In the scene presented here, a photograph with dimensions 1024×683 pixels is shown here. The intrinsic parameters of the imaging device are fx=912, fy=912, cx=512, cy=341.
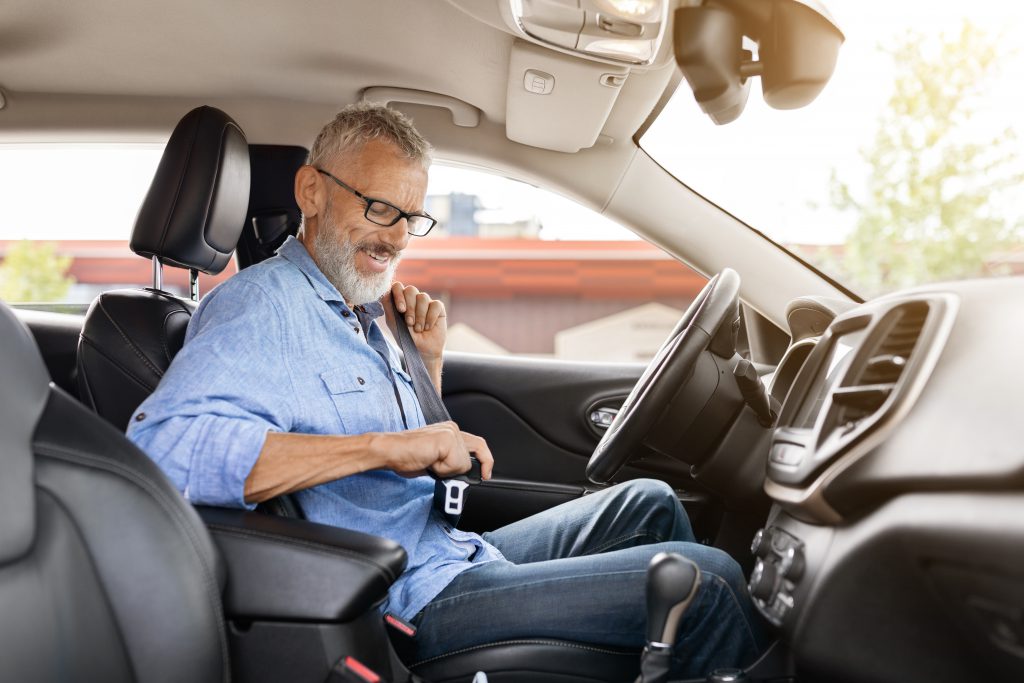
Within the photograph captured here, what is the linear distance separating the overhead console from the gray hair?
85 cm

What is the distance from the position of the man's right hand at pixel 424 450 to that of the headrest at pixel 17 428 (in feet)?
1.65

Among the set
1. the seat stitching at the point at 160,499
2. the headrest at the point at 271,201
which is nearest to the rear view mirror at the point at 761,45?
the seat stitching at the point at 160,499

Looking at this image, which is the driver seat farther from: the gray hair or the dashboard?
the gray hair

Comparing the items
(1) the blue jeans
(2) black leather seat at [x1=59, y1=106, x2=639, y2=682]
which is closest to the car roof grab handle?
(2) black leather seat at [x1=59, y1=106, x2=639, y2=682]

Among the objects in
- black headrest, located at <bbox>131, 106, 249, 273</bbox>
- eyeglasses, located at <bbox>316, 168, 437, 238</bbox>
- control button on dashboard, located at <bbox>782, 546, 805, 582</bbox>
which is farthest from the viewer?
black headrest, located at <bbox>131, 106, 249, 273</bbox>

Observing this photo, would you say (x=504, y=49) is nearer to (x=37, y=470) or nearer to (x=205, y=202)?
(x=205, y=202)

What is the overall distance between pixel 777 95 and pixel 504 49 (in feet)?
3.48

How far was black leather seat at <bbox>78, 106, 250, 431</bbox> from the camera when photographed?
5.78 ft

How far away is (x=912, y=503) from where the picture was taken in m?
0.99

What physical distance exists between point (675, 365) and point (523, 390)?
1130mm

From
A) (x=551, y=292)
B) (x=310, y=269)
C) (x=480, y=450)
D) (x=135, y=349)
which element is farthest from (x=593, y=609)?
(x=551, y=292)

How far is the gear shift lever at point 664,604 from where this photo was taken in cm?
111

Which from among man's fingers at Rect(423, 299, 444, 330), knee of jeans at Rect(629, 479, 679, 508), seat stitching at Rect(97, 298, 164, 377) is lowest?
knee of jeans at Rect(629, 479, 679, 508)

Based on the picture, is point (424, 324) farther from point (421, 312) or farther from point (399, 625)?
point (399, 625)
